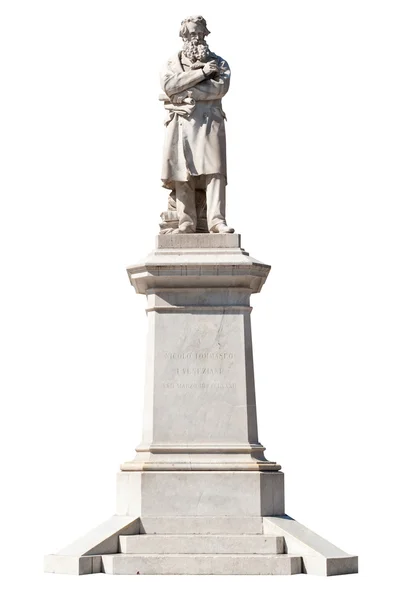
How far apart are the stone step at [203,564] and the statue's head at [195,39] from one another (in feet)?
21.9

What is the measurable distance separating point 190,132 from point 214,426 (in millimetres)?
3963

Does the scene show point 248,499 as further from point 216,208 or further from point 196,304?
point 216,208

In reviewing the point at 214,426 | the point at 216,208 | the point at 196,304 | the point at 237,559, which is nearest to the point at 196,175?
the point at 216,208

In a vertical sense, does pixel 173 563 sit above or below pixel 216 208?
below

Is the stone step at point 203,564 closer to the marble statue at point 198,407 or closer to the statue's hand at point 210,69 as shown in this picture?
the marble statue at point 198,407

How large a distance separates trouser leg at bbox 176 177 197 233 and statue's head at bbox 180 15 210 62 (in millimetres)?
1682

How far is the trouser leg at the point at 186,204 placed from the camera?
66.0 feet

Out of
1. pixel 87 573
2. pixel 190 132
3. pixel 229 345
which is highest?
pixel 190 132

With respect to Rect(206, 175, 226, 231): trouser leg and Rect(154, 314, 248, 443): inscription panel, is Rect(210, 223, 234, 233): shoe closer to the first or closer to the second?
Rect(206, 175, 226, 231): trouser leg

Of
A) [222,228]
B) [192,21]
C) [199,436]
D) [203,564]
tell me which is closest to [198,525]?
[203,564]

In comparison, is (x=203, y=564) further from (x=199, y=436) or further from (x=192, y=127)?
(x=192, y=127)

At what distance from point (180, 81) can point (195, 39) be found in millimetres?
677

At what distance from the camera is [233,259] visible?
1953 cm

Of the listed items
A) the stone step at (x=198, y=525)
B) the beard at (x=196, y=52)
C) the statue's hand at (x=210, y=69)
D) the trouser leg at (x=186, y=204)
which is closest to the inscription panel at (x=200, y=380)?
the stone step at (x=198, y=525)
